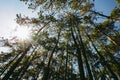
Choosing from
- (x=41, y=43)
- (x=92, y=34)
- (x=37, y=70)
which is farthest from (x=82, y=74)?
(x=37, y=70)

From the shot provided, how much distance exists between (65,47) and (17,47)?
7.89 metres

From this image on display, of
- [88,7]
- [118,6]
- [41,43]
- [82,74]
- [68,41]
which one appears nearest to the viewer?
[82,74]

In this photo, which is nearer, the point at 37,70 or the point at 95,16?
the point at 95,16

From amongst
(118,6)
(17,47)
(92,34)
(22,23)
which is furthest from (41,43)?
(118,6)

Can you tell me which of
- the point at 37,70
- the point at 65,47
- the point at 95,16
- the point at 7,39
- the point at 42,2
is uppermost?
the point at 42,2

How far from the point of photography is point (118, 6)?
1783cm

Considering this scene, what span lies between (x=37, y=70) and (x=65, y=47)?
620cm

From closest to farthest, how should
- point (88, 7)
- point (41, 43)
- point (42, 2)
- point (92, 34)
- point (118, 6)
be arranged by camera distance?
point (42, 2) → point (118, 6) → point (88, 7) → point (92, 34) → point (41, 43)

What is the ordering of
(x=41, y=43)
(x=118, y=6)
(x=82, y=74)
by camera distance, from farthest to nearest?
(x=41, y=43) < (x=118, y=6) < (x=82, y=74)

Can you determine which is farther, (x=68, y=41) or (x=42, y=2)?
(x=68, y=41)

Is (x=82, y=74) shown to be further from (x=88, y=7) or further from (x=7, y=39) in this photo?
(x=7, y=39)

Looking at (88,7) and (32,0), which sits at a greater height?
(32,0)

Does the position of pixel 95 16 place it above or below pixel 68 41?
above

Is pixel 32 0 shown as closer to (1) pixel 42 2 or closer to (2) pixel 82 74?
(1) pixel 42 2
